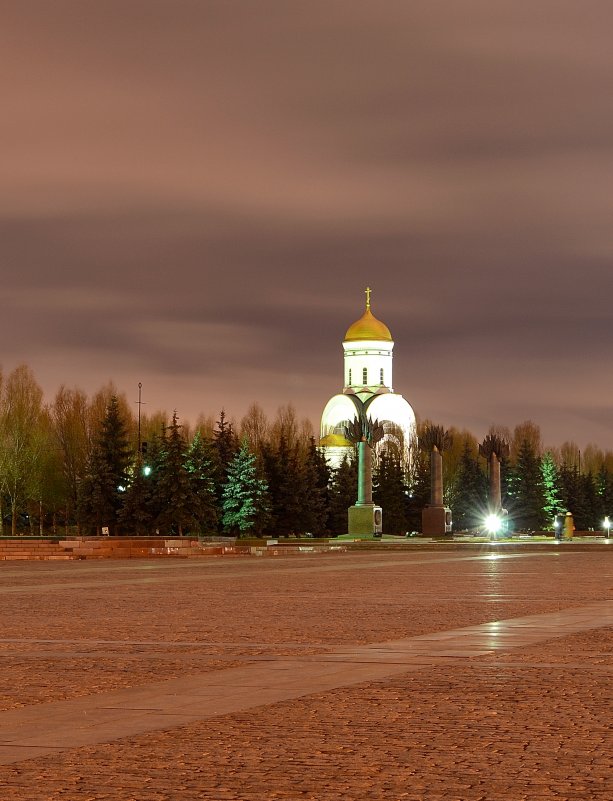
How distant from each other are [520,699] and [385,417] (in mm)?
121305

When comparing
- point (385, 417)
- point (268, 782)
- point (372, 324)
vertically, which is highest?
point (372, 324)

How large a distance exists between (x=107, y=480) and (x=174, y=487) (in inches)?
161

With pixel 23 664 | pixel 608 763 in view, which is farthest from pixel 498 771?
pixel 23 664

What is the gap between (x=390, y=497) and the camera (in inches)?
3629

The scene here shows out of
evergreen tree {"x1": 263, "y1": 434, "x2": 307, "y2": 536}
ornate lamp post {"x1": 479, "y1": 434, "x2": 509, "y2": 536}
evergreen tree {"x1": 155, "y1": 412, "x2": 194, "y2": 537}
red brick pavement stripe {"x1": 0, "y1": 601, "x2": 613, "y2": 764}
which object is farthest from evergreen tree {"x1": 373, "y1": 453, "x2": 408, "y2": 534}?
red brick pavement stripe {"x1": 0, "y1": 601, "x2": 613, "y2": 764}

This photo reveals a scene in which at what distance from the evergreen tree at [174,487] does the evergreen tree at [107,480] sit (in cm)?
260

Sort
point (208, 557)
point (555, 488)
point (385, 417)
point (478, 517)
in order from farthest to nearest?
point (385, 417) < point (555, 488) < point (478, 517) < point (208, 557)

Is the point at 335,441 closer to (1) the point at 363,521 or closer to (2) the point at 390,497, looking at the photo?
(2) the point at 390,497

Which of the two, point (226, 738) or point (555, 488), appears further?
point (555, 488)

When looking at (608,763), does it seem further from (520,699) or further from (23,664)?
(23,664)

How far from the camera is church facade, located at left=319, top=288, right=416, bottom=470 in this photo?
12988 cm

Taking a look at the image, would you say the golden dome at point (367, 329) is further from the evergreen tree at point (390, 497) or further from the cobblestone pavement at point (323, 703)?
the cobblestone pavement at point (323, 703)

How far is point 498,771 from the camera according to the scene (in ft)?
22.0

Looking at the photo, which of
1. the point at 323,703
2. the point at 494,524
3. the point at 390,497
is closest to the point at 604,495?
the point at 390,497
